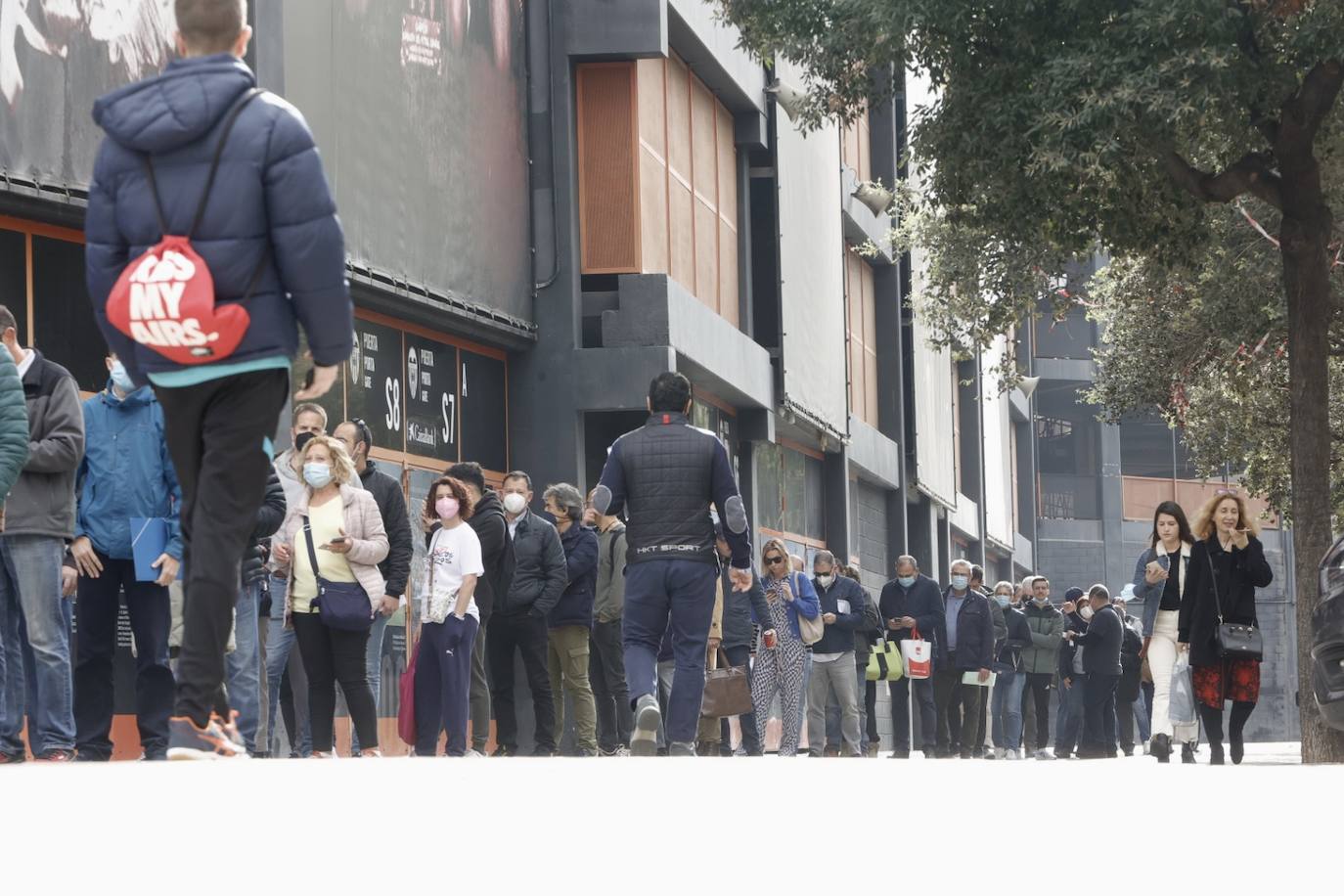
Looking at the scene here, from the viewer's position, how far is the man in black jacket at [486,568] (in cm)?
1309

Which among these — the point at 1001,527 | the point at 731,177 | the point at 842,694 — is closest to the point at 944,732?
the point at 842,694

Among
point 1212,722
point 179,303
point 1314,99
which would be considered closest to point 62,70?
point 1212,722

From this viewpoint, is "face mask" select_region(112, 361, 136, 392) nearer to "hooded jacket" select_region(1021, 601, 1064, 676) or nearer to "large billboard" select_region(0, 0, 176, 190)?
"large billboard" select_region(0, 0, 176, 190)

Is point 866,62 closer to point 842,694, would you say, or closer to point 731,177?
point 842,694

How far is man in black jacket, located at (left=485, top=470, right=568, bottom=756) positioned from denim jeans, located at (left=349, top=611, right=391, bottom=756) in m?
0.74

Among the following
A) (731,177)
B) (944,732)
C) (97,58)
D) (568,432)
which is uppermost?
(731,177)

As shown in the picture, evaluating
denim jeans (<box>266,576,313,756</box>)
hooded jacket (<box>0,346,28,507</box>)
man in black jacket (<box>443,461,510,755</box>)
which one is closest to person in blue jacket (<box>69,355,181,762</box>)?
hooded jacket (<box>0,346,28,507</box>)

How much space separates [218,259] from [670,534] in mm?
4563

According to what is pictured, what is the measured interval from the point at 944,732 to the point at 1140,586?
5.45 meters

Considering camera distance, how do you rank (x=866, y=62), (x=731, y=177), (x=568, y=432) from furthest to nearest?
1. (x=731, y=177)
2. (x=568, y=432)
3. (x=866, y=62)

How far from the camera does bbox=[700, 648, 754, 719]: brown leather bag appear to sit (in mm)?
12531

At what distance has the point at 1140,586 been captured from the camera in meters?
16.7

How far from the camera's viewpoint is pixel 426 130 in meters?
18.2

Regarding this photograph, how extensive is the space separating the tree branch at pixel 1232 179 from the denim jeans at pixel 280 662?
23.6 feet
